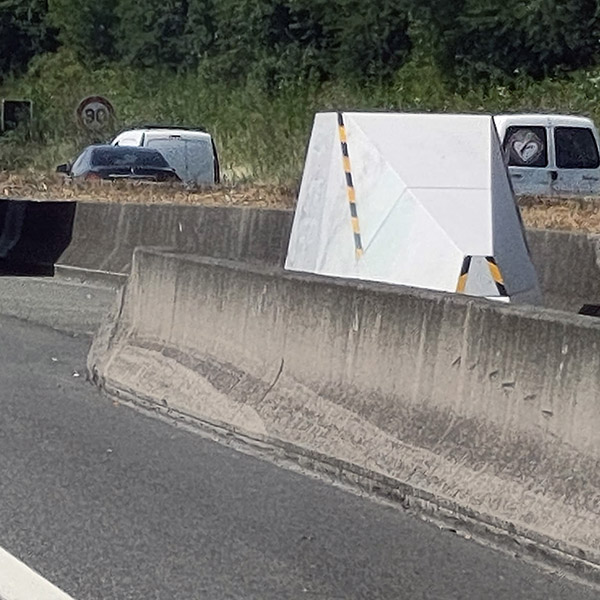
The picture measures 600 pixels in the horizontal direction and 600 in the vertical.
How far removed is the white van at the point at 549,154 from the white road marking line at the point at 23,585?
1560cm

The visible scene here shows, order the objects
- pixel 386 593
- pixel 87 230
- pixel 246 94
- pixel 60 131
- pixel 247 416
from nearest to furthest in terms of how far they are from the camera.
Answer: pixel 386 593, pixel 247 416, pixel 87 230, pixel 60 131, pixel 246 94

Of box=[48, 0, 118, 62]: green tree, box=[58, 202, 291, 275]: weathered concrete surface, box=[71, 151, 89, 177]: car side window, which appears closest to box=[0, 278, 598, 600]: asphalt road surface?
box=[58, 202, 291, 275]: weathered concrete surface

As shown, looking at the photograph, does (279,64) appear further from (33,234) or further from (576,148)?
(33,234)

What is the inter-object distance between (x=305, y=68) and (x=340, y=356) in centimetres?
5473

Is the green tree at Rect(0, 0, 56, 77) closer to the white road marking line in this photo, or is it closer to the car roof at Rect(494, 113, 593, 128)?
the car roof at Rect(494, 113, 593, 128)

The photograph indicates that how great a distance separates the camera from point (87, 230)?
18.5 metres

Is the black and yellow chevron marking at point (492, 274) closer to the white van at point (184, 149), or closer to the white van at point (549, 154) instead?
the white van at point (549, 154)

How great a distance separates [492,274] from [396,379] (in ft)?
10.0

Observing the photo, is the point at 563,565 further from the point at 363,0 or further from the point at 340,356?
Answer: the point at 363,0

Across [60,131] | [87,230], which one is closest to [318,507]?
[87,230]

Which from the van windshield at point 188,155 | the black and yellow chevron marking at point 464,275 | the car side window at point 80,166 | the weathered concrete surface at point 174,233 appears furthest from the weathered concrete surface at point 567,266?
the van windshield at point 188,155

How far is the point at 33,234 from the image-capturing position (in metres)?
19.0

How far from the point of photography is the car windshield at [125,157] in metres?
25.7

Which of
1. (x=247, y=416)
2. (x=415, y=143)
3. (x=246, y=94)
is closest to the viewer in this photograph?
(x=247, y=416)
